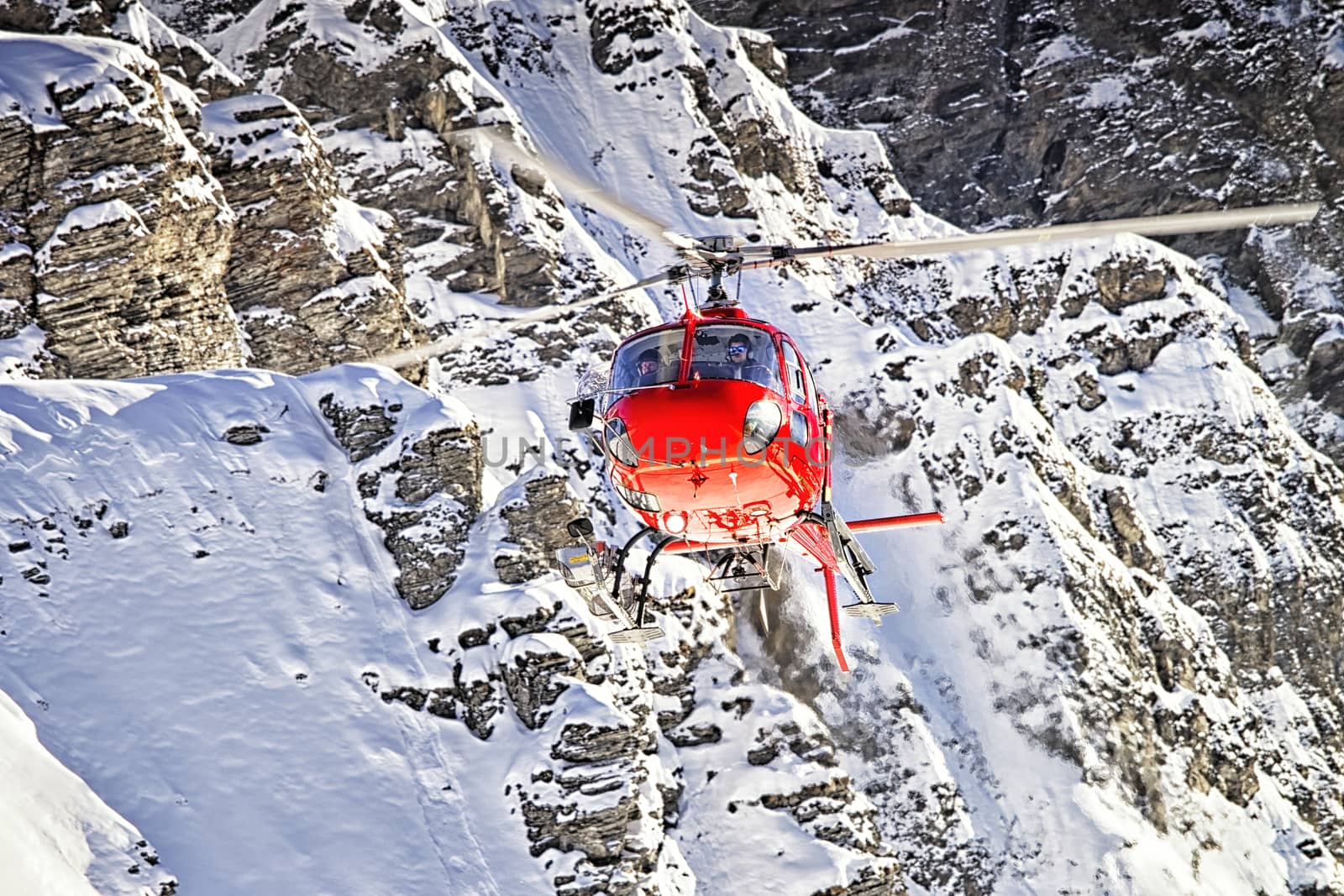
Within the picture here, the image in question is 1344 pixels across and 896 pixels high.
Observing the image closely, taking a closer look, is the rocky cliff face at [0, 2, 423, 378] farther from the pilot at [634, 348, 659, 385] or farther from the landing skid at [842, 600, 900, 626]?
the pilot at [634, 348, 659, 385]

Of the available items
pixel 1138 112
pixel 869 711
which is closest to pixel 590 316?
pixel 869 711

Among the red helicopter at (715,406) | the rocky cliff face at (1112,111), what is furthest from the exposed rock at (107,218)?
the rocky cliff face at (1112,111)

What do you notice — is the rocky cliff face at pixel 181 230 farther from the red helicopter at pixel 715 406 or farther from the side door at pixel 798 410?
the side door at pixel 798 410

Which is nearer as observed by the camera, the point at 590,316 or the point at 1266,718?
the point at 590,316

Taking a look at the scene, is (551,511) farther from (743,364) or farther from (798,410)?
(743,364)

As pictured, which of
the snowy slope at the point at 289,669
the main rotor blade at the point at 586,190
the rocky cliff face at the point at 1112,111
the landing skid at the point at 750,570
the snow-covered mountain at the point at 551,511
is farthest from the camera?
the rocky cliff face at the point at 1112,111

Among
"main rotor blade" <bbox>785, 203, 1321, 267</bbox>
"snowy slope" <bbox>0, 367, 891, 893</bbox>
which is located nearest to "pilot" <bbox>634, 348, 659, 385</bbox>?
"main rotor blade" <bbox>785, 203, 1321, 267</bbox>

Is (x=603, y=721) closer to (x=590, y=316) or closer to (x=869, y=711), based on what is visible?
(x=869, y=711)
